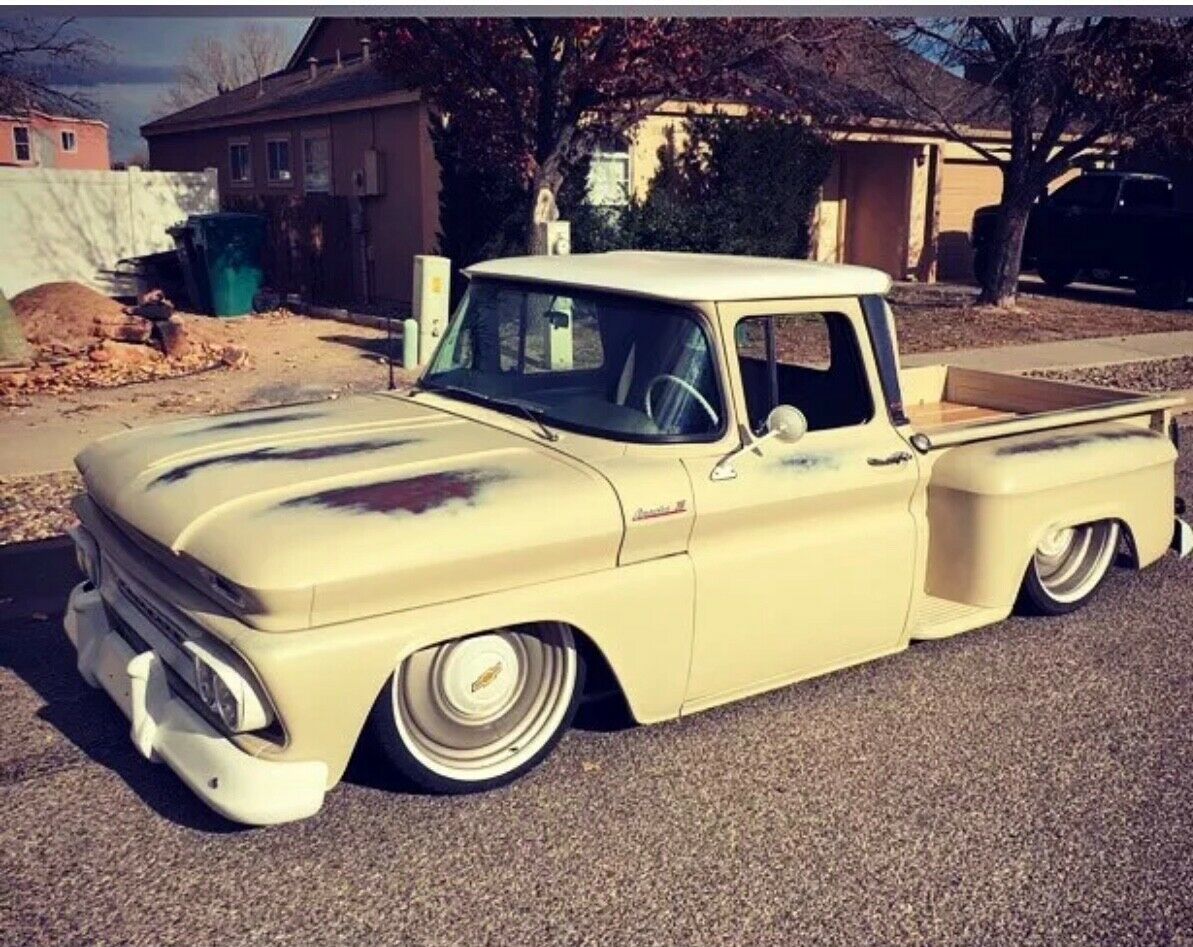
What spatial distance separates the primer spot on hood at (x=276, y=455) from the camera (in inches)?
152

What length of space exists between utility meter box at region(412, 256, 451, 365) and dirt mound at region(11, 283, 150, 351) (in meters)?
3.15

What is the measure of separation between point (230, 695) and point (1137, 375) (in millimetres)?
11731

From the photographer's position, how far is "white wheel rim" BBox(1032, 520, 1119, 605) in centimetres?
550

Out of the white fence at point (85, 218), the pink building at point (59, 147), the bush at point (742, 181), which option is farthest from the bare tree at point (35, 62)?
the pink building at point (59, 147)

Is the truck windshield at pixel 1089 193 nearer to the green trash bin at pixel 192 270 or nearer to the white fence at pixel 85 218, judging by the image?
the green trash bin at pixel 192 270

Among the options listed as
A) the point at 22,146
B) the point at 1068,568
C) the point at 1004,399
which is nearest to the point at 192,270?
the point at 1004,399

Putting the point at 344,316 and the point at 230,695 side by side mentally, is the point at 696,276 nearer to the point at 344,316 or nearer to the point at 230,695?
the point at 230,695

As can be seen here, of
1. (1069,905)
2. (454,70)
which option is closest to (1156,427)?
(1069,905)

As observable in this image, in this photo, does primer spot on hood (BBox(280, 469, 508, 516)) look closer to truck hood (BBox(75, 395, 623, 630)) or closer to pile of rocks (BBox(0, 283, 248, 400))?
truck hood (BBox(75, 395, 623, 630))

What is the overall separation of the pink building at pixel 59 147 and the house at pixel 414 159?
23.5m

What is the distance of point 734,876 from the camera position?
11.2ft

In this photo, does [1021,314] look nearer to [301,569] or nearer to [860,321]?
[860,321]

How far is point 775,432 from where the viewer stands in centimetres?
411

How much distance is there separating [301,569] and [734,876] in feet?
4.96
